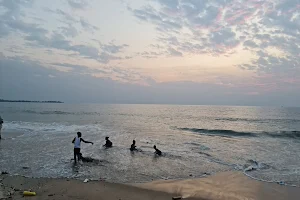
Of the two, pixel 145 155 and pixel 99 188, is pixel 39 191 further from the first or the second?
pixel 145 155

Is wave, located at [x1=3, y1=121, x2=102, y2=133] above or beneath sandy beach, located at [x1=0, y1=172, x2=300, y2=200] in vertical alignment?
A: beneath

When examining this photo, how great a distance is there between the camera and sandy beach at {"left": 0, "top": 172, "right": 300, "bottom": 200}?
918 cm

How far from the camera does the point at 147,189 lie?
1025cm

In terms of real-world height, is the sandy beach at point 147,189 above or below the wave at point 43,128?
above

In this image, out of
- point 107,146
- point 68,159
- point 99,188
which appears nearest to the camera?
point 99,188

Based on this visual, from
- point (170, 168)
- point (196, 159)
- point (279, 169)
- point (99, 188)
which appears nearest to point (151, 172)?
point (170, 168)

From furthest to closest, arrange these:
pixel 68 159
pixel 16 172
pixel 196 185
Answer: pixel 68 159
pixel 16 172
pixel 196 185

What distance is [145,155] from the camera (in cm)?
1831

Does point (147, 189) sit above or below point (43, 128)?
above

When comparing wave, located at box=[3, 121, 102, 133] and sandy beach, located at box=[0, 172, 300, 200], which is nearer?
sandy beach, located at box=[0, 172, 300, 200]

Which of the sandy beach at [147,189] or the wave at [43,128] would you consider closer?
the sandy beach at [147,189]

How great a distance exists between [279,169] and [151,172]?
26.1 feet

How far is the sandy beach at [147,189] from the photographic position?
918 cm

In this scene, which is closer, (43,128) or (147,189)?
(147,189)
